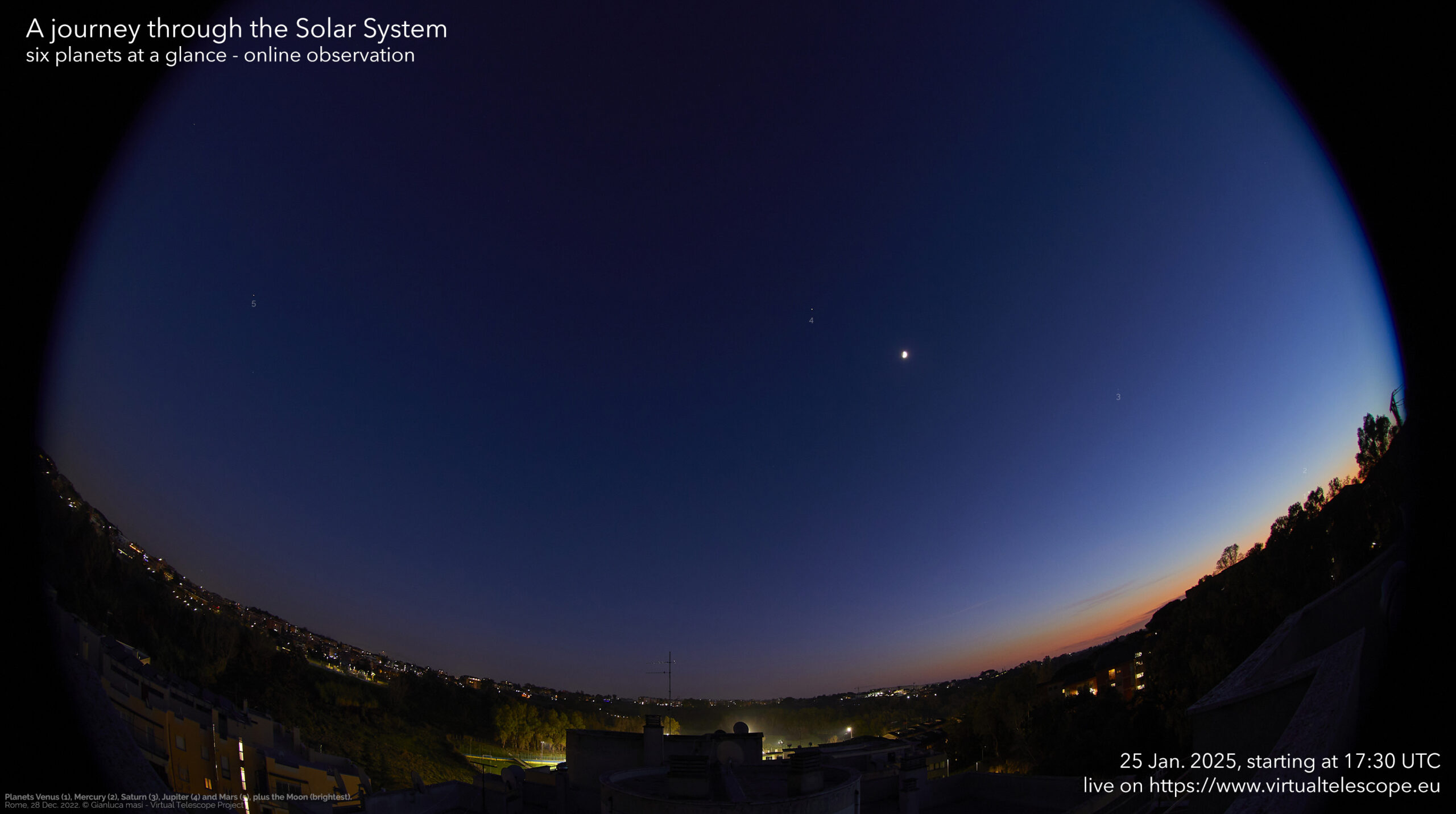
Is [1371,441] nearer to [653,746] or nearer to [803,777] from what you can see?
[803,777]

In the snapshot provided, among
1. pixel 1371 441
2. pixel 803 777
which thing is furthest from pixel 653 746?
pixel 1371 441

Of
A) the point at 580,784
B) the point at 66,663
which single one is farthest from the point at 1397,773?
the point at 580,784

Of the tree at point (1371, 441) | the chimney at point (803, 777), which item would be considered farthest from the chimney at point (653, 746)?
the tree at point (1371, 441)

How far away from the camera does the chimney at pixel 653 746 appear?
21.5m

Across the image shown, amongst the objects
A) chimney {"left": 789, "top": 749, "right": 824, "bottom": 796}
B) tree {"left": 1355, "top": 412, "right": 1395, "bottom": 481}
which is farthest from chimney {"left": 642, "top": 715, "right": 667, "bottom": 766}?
tree {"left": 1355, "top": 412, "right": 1395, "bottom": 481}

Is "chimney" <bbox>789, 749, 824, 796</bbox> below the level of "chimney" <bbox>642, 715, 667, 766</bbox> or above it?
above

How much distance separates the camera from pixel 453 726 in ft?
276

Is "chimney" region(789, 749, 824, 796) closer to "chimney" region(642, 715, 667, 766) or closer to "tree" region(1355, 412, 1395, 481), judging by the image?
"chimney" region(642, 715, 667, 766)

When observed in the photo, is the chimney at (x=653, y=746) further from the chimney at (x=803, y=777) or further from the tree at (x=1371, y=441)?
the tree at (x=1371, y=441)

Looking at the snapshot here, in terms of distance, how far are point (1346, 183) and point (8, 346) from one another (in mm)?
15339

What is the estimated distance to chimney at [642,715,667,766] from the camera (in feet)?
70.6

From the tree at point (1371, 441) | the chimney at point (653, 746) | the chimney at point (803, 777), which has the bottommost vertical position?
the chimney at point (653, 746)

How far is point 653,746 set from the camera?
855 inches

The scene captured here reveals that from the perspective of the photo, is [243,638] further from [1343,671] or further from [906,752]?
[1343,671]
